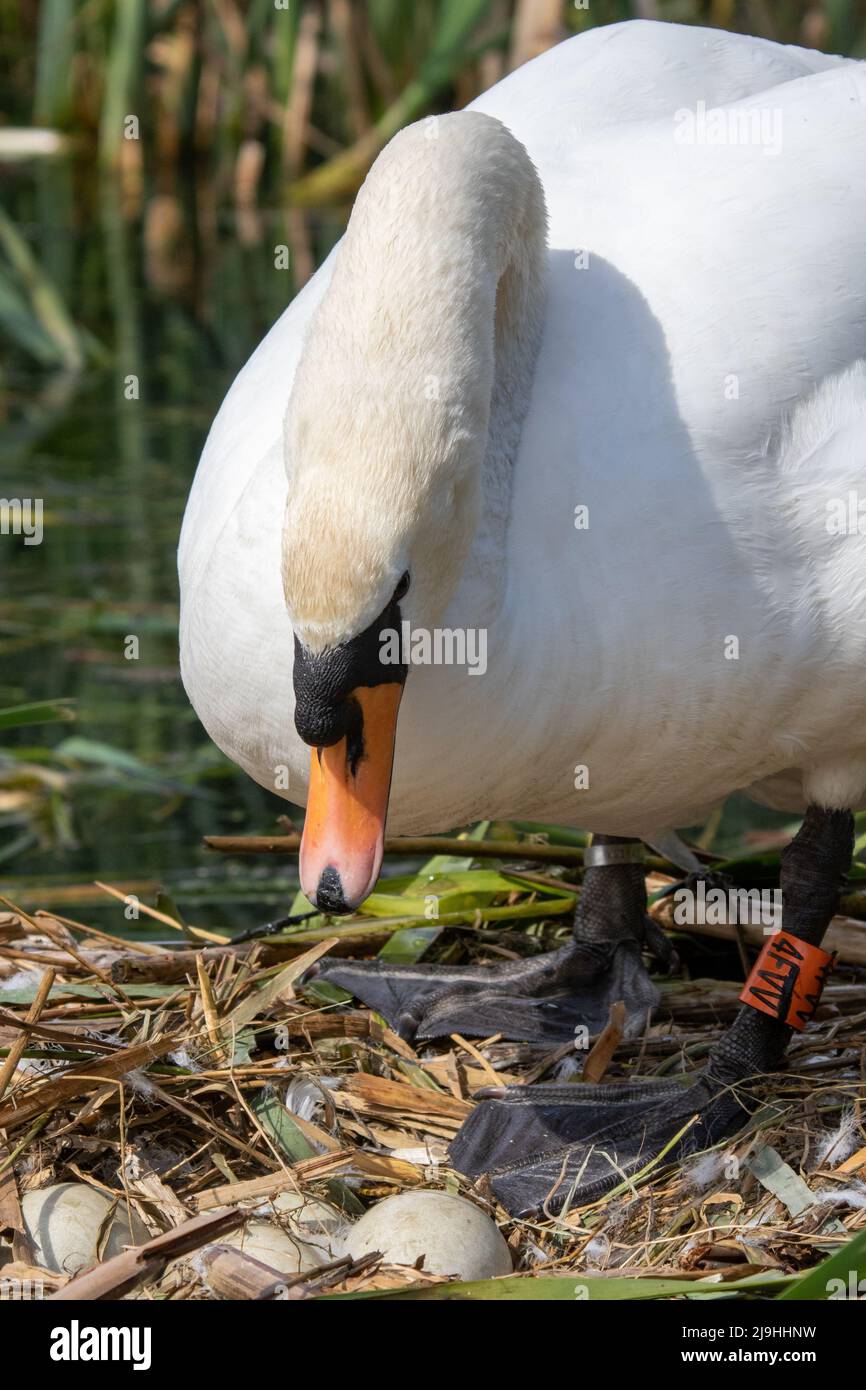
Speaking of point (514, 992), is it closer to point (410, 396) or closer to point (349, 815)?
point (349, 815)

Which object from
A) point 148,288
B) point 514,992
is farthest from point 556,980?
point 148,288

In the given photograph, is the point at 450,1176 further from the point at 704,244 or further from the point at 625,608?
the point at 704,244

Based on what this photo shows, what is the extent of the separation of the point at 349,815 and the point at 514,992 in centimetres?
125

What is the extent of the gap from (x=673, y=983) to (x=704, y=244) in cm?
152

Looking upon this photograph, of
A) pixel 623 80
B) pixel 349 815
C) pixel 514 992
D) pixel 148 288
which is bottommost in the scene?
pixel 514 992

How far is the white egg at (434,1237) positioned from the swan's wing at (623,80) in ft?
5.72

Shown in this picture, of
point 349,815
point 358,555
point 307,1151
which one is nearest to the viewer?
point 358,555

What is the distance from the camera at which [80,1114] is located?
3.09 metres

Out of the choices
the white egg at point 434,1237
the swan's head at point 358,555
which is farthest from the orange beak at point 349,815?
the white egg at point 434,1237

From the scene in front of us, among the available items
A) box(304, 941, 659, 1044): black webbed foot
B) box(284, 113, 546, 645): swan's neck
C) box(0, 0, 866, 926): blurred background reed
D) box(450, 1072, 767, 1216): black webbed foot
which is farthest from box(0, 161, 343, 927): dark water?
box(284, 113, 546, 645): swan's neck

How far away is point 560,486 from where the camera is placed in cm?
298
